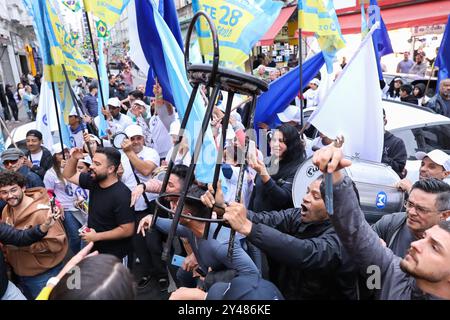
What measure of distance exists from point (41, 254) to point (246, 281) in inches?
80.6

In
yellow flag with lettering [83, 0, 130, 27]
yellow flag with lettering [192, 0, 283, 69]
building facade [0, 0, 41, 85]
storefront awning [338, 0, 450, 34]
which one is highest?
building facade [0, 0, 41, 85]

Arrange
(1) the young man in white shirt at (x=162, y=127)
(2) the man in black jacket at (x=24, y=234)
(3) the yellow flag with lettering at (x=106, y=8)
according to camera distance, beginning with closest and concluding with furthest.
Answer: (2) the man in black jacket at (x=24, y=234) → (3) the yellow flag with lettering at (x=106, y=8) → (1) the young man in white shirt at (x=162, y=127)

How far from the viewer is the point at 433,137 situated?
188 inches

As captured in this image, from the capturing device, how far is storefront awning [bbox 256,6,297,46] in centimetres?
1568

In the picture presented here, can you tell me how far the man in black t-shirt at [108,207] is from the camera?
3135 millimetres

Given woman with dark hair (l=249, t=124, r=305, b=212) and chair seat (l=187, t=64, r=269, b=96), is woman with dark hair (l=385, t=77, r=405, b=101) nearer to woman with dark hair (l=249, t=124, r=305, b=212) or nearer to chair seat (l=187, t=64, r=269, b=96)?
woman with dark hair (l=249, t=124, r=305, b=212)

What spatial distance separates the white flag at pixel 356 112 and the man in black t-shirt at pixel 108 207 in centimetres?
172

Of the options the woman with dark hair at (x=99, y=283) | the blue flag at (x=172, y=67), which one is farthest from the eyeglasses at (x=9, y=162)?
the woman with dark hair at (x=99, y=283)

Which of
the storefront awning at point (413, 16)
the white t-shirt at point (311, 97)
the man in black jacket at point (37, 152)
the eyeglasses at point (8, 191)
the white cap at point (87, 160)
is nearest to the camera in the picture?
the eyeglasses at point (8, 191)

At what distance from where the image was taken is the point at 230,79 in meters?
1.40

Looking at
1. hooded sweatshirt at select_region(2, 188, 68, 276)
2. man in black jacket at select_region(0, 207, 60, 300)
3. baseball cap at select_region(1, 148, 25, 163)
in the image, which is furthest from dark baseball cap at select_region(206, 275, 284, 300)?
baseball cap at select_region(1, 148, 25, 163)

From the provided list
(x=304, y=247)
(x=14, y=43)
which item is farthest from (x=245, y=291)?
(x=14, y=43)

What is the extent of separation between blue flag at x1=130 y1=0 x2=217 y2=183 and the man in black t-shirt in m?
0.83

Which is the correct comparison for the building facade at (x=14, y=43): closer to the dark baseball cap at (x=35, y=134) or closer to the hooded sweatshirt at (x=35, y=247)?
the dark baseball cap at (x=35, y=134)
